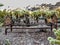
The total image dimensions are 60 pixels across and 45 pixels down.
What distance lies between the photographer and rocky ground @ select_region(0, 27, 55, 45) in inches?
222

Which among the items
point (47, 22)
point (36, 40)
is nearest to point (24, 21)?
point (47, 22)

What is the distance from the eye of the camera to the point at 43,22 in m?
7.36

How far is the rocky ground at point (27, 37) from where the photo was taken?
5.65 m

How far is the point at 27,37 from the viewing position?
242 inches

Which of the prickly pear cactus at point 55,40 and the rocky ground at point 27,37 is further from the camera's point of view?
the rocky ground at point 27,37

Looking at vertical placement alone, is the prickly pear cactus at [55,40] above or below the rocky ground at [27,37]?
above

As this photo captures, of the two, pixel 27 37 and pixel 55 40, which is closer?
pixel 55 40

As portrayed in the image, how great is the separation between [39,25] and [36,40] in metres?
1.49

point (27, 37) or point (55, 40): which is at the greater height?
point (55, 40)

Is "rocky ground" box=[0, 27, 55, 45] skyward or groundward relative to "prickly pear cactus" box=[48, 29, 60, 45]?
groundward

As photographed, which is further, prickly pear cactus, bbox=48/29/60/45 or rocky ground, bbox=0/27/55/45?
rocky ground, bbox=0/27/55/45

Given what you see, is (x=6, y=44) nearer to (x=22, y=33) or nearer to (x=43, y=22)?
(x=22, y=33)

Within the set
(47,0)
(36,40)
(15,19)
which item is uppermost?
(47,0)

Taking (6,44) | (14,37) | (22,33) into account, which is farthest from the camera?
(22,33)
